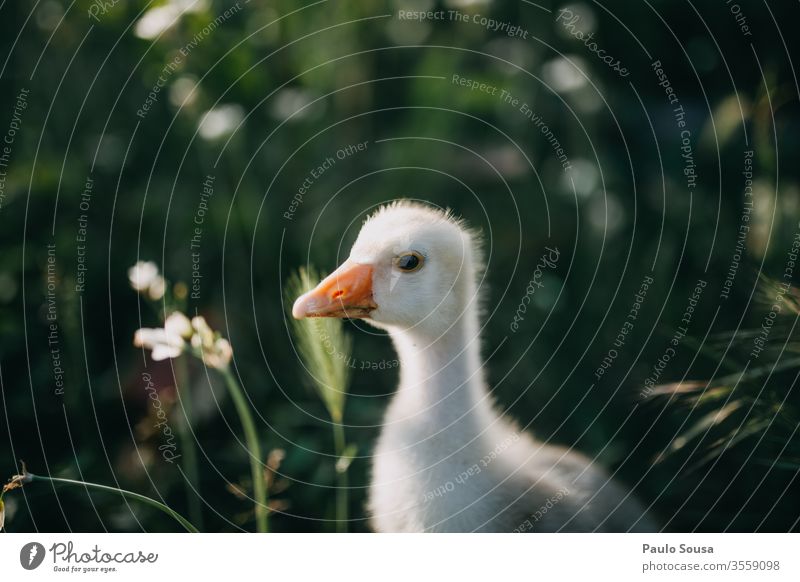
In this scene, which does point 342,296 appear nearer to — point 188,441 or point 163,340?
point 163,340

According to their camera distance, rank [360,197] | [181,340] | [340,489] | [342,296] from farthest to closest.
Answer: [360,197], [340,489], [342,296], [181,340]

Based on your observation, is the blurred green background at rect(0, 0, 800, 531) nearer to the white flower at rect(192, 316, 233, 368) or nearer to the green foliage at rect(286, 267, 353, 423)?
the green foliage at rect(286, 267, 353, 423)

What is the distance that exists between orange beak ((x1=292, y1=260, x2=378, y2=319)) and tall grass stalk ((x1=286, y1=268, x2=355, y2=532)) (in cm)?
5

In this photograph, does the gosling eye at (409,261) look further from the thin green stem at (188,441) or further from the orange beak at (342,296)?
the thin green stem at (188,441)

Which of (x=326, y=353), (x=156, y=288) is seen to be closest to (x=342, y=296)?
(x=326, y=353)

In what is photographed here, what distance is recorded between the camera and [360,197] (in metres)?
2.74

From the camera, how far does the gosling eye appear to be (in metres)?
1.75

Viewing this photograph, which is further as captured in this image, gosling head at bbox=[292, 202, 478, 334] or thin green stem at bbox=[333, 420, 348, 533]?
thin green stem at bbox=[333, 420, 348, 533]

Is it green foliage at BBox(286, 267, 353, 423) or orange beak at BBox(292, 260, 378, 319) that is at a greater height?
orange beak at BBox(292, 260, 378, 319)

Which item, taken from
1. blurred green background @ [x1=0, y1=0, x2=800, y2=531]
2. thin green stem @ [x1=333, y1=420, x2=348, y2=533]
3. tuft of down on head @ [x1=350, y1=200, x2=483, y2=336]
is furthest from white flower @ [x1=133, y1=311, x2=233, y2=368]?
blurred green background @ [x1=0, y1=0, x2=800, y2=531]

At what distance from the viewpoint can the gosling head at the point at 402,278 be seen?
1.74m

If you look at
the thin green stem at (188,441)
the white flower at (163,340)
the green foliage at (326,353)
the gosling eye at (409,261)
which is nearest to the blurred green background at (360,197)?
the thin green stem at (188,441)

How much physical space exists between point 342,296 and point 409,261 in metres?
0.14
